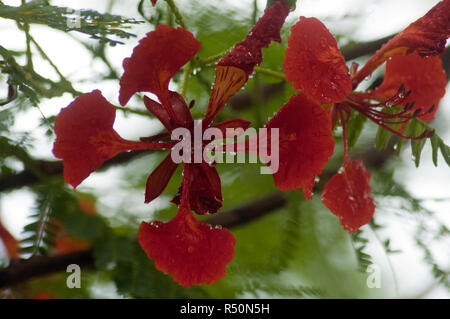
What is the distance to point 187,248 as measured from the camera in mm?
673

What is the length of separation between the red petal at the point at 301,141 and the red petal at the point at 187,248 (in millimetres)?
125

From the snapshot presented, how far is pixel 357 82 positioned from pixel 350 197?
0.70 ft

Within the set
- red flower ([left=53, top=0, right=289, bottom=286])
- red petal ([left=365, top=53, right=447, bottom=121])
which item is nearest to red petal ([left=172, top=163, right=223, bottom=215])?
red flower ([left=53, top=0, right=289, bottom=286])

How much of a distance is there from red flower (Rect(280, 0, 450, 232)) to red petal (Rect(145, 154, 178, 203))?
168 mm

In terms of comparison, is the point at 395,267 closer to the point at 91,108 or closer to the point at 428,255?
the point at 428,255

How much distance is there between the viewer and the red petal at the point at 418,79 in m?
0.87

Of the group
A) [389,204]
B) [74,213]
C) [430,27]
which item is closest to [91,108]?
[74,213]

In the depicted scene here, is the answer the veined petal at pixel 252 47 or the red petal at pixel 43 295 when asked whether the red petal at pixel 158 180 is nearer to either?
the veined petal at pixel 252 47

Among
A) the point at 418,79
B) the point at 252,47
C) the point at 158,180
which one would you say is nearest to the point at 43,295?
the point at 158,180

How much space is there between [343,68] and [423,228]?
0.49 m

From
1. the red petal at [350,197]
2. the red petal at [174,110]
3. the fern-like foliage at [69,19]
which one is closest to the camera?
the fern-like foliage at [69,19]

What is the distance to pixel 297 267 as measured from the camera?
118 centimetres

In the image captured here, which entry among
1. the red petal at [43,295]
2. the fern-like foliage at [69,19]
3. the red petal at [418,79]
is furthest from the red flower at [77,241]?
the red petal at [418,79]
